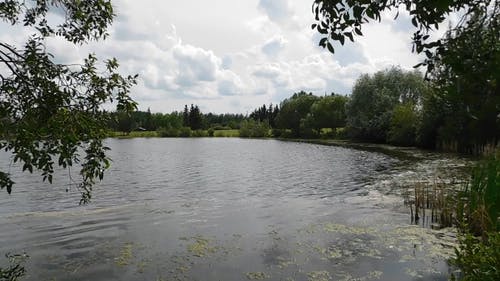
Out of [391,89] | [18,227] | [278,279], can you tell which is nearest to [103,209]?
[18,227]

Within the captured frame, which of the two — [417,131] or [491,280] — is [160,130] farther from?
[491,280]

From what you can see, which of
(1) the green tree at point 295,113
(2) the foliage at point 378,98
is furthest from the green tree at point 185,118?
(2) the foliage at point 378,98

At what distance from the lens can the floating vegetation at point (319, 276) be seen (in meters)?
9.05

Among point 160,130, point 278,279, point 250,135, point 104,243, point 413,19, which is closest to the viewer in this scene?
point 413,19

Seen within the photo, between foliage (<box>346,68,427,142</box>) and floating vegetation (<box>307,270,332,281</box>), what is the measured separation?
58.8 m

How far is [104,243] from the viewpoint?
12.2 metres

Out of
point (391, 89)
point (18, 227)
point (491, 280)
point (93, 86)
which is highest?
point (391, 89)

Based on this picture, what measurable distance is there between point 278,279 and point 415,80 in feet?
221

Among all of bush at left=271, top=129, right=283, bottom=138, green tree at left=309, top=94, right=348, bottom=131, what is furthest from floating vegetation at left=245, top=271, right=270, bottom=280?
bush at left=271, top=129, right=283, bottom=138

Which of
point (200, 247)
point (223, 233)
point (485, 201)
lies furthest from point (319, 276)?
point (485, 201)

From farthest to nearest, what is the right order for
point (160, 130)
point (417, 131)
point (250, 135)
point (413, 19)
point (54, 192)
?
point (160, 130), point (250, 135), point (417, 131), point (54, 192), point (413, 19)

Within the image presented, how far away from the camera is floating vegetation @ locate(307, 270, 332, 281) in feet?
29.7

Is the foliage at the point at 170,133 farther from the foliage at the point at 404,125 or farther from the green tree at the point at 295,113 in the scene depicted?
the foliage at the point at 404,125

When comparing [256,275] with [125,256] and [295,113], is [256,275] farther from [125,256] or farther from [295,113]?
[295,113]
